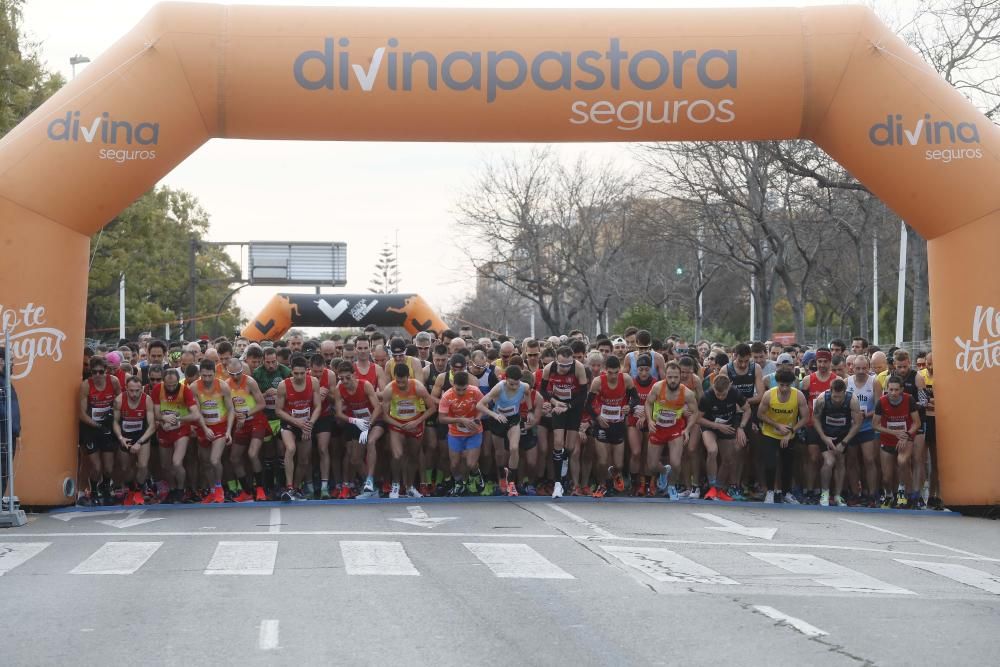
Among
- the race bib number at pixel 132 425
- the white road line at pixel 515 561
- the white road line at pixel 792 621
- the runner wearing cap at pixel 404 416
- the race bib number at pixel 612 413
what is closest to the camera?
the white road line at pixel 792 621

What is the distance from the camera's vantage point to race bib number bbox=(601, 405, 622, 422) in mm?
16062

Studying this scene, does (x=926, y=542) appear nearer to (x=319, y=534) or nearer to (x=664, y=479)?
(x=664, y=479)

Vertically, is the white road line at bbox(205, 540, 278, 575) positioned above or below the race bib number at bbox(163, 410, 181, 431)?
below

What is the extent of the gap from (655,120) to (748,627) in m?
7.84

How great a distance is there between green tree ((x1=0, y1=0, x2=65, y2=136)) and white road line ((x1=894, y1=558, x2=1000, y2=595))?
2766 centimetres

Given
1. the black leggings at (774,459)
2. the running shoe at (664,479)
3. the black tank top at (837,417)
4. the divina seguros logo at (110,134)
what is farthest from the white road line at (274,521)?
the black tank top at (837,417)

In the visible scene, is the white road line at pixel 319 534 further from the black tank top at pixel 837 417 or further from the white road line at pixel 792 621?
the black tank top at pixel 837 417

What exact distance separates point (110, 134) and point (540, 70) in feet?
15.1

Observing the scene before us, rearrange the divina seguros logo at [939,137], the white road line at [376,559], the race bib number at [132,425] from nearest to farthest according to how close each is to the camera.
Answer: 1. the white road line at [376,559]
2. the divina seguros logo at [939,137]
3. the race bib number at [132,425]

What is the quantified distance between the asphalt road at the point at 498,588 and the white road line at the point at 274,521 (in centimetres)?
5

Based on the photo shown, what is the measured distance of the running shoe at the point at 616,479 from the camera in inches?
643

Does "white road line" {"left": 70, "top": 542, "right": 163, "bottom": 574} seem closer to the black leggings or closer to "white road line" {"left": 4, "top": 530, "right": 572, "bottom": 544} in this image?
"white road line" {"left": 4, "top": 530, "right": 572, "bottom": 544}

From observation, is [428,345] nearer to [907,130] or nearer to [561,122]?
[561,122]

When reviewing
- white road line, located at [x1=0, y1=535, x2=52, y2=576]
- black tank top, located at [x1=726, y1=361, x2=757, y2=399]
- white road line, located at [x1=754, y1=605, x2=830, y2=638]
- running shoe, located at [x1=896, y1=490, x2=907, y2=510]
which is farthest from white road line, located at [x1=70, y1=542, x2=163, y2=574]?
running shoe, located at [x1=896, y1=490, x2=907, y2=510]
